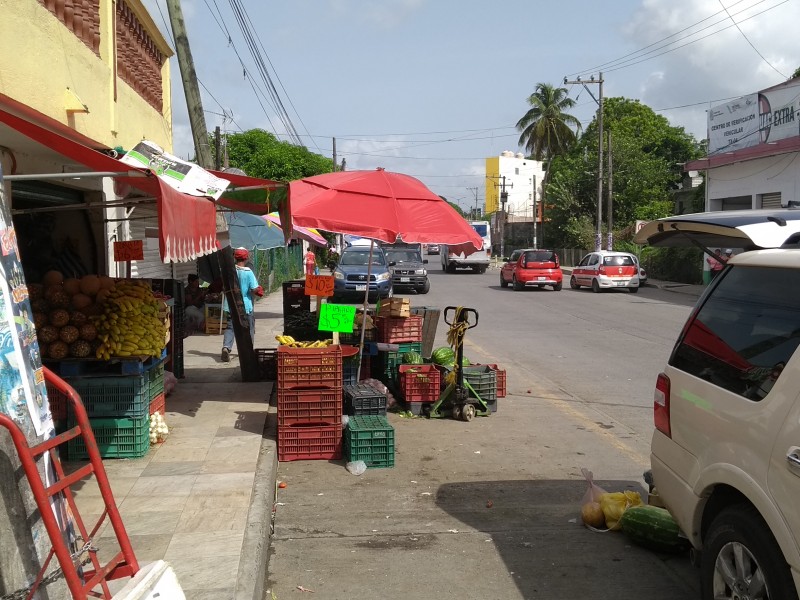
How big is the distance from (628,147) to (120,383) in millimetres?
45074

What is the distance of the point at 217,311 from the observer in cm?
1608

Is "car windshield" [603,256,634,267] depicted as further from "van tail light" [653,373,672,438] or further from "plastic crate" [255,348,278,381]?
"van tail light" [653,373,672,438]

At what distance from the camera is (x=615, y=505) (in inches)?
214

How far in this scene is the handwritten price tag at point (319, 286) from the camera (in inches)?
362

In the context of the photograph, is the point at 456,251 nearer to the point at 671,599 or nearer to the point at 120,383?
the point at 120,383

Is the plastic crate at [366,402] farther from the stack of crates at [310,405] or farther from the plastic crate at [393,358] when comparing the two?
the plastic crate at [393,358]

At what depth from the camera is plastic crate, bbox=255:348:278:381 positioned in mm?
10391

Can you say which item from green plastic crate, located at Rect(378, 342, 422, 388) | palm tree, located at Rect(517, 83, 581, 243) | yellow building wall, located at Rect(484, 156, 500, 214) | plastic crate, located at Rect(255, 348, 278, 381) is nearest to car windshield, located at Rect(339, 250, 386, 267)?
plastic crate, located at Rect(255, 348, 278, 381)

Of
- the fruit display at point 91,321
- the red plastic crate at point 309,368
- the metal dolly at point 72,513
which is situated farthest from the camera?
the red plastic crate at point 309,368

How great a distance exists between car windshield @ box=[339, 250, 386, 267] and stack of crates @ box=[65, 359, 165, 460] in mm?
19431

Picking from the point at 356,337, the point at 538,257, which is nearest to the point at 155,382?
the point at 356,337

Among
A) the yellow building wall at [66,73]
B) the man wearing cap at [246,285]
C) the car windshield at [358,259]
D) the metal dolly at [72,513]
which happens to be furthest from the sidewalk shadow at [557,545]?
the car windshield at [358,259]

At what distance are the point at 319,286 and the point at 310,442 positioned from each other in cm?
259

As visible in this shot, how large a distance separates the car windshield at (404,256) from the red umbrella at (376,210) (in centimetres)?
2078
